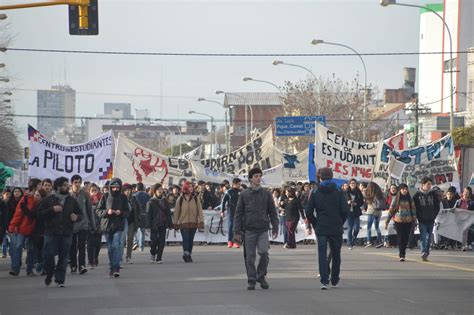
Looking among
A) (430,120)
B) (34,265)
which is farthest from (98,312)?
(430,120)

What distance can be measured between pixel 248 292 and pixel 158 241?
7.71m

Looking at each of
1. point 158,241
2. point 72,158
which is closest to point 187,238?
point 158,241

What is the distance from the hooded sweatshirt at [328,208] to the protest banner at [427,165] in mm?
16607

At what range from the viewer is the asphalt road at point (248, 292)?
1348 cm

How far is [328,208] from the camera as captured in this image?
53.0 feet

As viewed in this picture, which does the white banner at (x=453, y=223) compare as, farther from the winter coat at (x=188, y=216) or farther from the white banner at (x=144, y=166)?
the white banner at (x=144, y=166)

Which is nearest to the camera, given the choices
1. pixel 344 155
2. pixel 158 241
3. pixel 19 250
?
pixel 19 250

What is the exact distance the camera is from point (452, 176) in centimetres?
3275

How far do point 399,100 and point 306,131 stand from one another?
255 feet

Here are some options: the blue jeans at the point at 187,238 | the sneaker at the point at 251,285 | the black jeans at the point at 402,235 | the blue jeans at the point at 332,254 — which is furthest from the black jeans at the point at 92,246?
the blue jeans at the point at 332,254

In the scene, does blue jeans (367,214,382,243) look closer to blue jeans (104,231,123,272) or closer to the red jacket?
blue jeans (104,231,123,272)

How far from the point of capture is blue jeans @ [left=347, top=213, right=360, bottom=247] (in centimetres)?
2848

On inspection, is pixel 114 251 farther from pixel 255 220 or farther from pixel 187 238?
pixel 187 238

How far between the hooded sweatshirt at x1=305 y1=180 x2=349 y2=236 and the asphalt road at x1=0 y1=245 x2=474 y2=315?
89 cm
